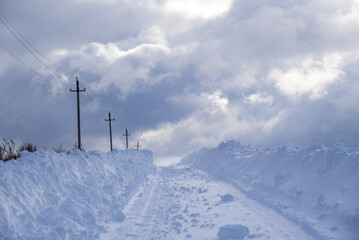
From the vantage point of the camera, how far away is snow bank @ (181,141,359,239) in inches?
300

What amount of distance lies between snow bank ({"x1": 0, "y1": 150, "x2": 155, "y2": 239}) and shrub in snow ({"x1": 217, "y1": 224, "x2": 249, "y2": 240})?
3194 millimetres

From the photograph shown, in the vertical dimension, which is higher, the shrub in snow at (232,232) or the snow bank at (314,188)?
the snow bank at (314,188)

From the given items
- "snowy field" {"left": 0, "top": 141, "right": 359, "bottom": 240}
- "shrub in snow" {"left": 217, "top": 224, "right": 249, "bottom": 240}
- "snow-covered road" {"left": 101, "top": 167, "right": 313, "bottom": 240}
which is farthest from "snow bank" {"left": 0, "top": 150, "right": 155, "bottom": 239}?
"shrub in snow" {"left": 217, "top": 224, "right": 249, "bottom": 240}

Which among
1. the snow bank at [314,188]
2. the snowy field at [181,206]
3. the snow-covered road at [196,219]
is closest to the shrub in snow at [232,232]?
the snowy field at [181,206]

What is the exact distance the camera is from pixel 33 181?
8398mm

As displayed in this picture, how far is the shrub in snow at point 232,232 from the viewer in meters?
7.06

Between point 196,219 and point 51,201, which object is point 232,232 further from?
point 51,201

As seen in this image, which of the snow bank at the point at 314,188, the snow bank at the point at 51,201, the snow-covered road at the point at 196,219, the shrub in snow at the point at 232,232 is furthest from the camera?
the snow bank at the point at 314,188

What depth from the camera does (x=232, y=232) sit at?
7.12 meters

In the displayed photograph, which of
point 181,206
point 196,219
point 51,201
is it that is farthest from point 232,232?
point 51,201

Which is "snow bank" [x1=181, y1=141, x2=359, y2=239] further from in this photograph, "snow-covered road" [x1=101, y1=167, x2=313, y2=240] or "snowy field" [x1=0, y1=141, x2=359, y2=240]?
"snow-covered road" [x1=101, y1=167, x2=313, y2=240]

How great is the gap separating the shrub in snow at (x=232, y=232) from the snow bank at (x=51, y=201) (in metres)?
3.19

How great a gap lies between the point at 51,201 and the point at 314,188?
8.62 m

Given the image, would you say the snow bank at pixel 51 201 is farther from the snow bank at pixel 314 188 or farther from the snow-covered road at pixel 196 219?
the snow bank at pixel 314 188
